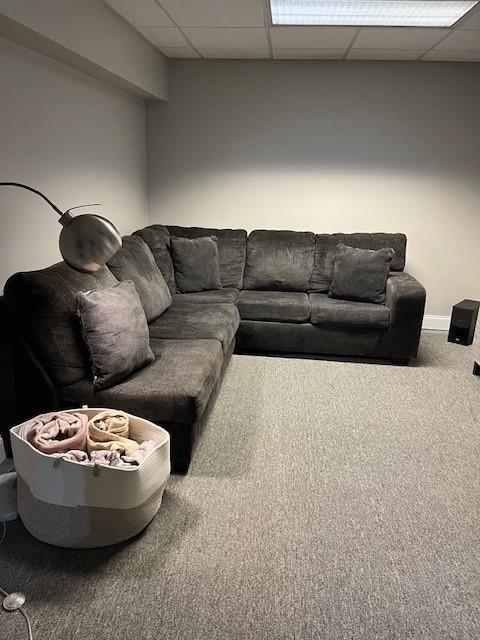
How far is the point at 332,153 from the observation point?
15.0ft

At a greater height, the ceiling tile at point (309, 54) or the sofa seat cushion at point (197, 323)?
Answer: the ceiling tile at point (309, 54)

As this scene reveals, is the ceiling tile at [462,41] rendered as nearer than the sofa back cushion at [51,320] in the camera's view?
No

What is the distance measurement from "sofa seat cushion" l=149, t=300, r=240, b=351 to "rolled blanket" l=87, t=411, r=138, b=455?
3.26ft

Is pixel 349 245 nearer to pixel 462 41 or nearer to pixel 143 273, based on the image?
pixel 462 41

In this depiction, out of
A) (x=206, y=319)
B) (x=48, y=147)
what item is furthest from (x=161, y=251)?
(x=48, y=147)

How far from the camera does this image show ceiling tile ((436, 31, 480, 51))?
11.3 ft

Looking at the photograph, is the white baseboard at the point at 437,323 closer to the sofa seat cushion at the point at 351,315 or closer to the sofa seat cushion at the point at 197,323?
the sofa seat cushion at the point at 351,315

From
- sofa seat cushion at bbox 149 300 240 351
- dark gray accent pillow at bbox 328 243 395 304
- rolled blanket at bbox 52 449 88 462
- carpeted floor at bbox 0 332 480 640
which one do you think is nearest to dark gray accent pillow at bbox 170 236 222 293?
sofa seat cushion at bbox 149 300 240 351

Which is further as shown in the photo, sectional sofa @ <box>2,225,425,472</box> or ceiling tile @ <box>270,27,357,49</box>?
ceiling tile @ <box>270,27,357,49</box>

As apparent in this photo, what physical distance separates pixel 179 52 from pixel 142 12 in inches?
41.8

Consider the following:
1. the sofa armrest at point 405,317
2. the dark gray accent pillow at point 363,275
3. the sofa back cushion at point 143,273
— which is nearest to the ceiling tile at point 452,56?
the dark gray accent pillow at point 363,275

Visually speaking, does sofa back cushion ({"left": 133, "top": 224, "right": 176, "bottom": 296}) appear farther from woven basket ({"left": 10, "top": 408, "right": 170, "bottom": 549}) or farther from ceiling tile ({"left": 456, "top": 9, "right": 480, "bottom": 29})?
ceiling tile ({"left": 456, "top": 9, "right": 480, "bottom": 29})

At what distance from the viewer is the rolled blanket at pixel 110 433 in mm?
1944

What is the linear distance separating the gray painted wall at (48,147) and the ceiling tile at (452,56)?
2.55m
